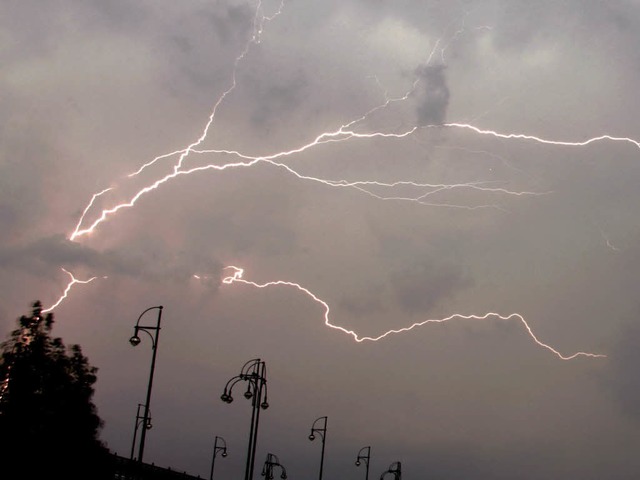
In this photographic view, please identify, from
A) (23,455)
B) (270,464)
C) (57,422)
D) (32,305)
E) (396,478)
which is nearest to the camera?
(23,455)

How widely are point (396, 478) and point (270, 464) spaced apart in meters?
9.56

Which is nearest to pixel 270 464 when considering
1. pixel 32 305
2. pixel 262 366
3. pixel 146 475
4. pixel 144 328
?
pixel 146 475

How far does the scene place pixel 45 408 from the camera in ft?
78.4

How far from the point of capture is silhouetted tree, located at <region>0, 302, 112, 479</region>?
22.7 metres

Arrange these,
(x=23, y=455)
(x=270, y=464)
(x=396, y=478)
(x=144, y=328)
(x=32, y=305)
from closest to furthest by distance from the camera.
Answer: (x=23, y=455) → (x=32, y=305) → (x=144, y=328) → (x=396, y=478) → (x=270, y=464)

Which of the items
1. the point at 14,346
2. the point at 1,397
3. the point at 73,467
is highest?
the point at 14,346

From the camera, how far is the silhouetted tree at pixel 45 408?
2267 cm

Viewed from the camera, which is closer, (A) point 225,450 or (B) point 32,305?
(B) point 32,305

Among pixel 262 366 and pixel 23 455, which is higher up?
pixel 262 366

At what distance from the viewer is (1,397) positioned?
23.5 meters

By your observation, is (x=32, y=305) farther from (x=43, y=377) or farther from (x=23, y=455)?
(x=23, y=455)

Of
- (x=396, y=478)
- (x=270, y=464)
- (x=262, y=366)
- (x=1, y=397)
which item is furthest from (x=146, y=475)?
(x=1, y=397)

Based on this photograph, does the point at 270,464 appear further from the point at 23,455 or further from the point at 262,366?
the point at 23,455

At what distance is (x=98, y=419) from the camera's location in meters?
26.0
